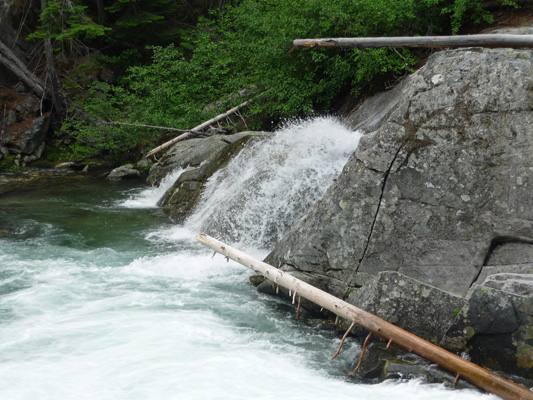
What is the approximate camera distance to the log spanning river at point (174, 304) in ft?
16.7

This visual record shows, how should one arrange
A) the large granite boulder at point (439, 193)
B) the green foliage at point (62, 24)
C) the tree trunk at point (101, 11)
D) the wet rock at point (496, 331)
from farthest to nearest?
A: the tree trunk at point (101, 11) < the green foliage at point (62, 24) < the large granite boulder at point (439, 193) < the wet rock at point (496, 331)

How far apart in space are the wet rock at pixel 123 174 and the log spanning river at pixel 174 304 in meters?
4.41

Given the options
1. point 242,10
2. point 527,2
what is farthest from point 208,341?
point 242,10

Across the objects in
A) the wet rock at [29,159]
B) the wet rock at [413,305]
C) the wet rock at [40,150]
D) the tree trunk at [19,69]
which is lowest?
the wet rock at [29,159]

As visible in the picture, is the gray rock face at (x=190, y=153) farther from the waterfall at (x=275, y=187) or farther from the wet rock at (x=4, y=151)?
the wet rock at (x=4, y=151)

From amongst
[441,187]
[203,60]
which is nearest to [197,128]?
[203,60]

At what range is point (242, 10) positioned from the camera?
17.4 m

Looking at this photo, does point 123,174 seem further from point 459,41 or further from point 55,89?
point 459,41

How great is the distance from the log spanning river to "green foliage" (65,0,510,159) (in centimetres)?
183

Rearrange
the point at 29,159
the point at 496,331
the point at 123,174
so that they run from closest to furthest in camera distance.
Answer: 1. the point at 496,331
2. the point at 123,174
3. the point at 29,159

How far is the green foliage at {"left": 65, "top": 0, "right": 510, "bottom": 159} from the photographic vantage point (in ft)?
40.9

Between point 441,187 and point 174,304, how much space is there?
13.8ft

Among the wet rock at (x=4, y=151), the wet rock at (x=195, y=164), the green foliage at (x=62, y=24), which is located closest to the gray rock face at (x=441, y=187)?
the wet rock at (x=195, y=164)

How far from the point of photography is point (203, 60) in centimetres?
1839
